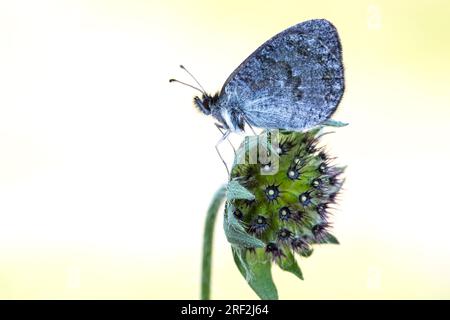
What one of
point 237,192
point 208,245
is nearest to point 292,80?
point 237,192

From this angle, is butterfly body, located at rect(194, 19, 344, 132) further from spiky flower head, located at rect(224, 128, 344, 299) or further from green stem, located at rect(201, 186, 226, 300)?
green stem, located at rect(201, 186, 226, 300)

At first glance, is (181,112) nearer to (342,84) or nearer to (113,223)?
(113,223)

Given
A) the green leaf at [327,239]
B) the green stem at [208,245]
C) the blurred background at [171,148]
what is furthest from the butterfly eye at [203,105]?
the blurred background at [171,148]

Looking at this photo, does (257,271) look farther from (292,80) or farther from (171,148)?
(171,148)

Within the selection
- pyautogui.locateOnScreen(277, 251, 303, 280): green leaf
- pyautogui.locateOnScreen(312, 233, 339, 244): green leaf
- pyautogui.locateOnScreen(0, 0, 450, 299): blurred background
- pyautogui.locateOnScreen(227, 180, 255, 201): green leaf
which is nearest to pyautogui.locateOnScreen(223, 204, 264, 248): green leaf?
pyautogui.locateOnScreen(227, 180, 255, 201): green leaf

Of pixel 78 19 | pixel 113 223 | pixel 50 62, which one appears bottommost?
pixel 113 223
